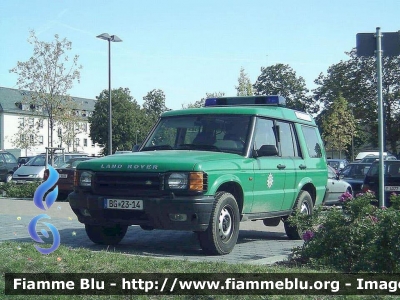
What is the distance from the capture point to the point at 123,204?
8438 millimetres

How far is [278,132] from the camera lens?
10336 mm

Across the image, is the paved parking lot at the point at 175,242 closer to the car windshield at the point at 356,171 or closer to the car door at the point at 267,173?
the car door at the point at 267,173

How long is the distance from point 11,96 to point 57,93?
76497mm

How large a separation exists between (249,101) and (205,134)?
2.04 m

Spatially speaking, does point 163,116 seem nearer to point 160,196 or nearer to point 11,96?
point 160,196

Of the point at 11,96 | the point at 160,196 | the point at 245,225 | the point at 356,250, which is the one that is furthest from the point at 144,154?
the point at 11,96

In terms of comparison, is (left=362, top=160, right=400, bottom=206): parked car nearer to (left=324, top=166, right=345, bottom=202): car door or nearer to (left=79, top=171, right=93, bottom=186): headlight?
(left=324, top=166, right=345, bottom=202): car door

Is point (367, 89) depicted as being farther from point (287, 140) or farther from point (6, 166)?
point (287, 140)

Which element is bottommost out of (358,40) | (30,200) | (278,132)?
(30,200)

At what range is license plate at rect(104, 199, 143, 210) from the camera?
833cm

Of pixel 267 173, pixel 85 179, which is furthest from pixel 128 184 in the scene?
pixel 267 173

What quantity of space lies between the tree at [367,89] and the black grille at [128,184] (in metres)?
58.6

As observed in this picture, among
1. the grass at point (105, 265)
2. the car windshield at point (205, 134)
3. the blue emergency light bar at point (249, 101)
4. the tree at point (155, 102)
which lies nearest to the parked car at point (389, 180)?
the blue emergency light bar at point (249, 101)

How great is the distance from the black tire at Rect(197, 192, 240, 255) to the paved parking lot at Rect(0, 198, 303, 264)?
0.45 ft
